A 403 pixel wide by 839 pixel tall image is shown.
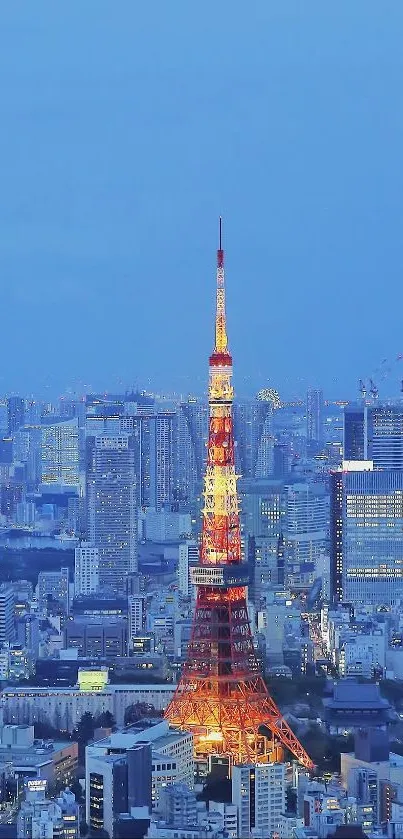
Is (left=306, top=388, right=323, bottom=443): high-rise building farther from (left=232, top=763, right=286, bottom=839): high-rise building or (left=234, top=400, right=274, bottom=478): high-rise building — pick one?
(left=232, top=763, right=286, bottom=839): high-rise building

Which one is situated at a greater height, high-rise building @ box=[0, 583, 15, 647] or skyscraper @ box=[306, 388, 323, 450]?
skyscraper @ box=[306, 388, 323, 450]

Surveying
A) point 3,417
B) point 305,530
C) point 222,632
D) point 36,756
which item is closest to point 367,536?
point 305,530

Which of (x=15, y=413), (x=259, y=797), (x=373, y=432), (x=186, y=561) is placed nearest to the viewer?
(x=259, y=797)

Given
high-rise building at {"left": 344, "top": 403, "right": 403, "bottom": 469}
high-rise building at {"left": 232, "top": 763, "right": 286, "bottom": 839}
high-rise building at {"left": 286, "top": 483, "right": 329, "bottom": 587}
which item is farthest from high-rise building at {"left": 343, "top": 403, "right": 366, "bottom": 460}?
high-rise building at {"left": 232, "top": 763, "right": 286, "bottom": 839}

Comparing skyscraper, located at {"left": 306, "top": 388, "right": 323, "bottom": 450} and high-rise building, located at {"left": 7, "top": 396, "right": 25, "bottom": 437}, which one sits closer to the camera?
skyscraper, located at {"left": 306, "top": 388, "right": 323, "bottom": 450}

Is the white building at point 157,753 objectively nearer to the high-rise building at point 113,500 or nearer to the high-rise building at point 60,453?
the high-rise building at point 113,500

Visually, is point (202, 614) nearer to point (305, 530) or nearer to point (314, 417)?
point (305, 530)

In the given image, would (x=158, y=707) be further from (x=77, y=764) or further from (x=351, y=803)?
(x=351, y=803)

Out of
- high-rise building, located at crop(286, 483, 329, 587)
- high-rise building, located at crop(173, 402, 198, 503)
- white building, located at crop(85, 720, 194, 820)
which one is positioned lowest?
A: white building, located at crop(85, 720, 194, 820)
